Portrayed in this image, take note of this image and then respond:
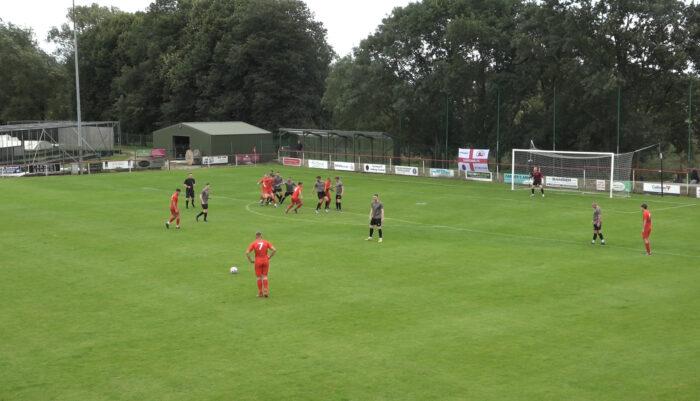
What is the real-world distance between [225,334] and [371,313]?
3918 millimetres

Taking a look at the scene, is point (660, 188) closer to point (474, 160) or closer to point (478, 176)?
point (478, 176)

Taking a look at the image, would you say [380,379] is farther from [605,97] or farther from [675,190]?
[605,97]

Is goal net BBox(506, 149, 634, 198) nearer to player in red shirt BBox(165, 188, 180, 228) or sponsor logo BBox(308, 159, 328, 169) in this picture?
sponsor logo BBox(308, 159, 328, 169)

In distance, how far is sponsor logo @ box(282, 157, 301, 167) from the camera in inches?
2901

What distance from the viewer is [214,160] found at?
74.1 meters

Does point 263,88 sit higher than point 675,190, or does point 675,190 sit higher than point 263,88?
point 263,88

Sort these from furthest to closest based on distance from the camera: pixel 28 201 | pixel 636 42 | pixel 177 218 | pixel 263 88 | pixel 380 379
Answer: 1. pixel 263 88
2. pixel 636 42
3. pixel 28 201
4. pixel 177 218
5. pixel 380 379

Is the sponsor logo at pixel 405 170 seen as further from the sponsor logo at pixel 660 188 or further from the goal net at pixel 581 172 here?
the sponsor logo at pixel 660 188

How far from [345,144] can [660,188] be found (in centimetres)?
3093

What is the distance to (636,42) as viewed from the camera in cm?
5625

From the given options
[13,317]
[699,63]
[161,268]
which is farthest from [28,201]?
[699,63]

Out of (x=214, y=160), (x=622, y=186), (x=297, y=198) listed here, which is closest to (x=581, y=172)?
(x=622, y=186)

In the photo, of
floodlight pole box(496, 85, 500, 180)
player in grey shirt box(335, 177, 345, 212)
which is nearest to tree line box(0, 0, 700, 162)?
floodlight pole box(496, 85, 500, 180)

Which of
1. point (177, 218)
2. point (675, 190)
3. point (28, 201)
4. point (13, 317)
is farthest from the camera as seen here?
point (675, 190)
